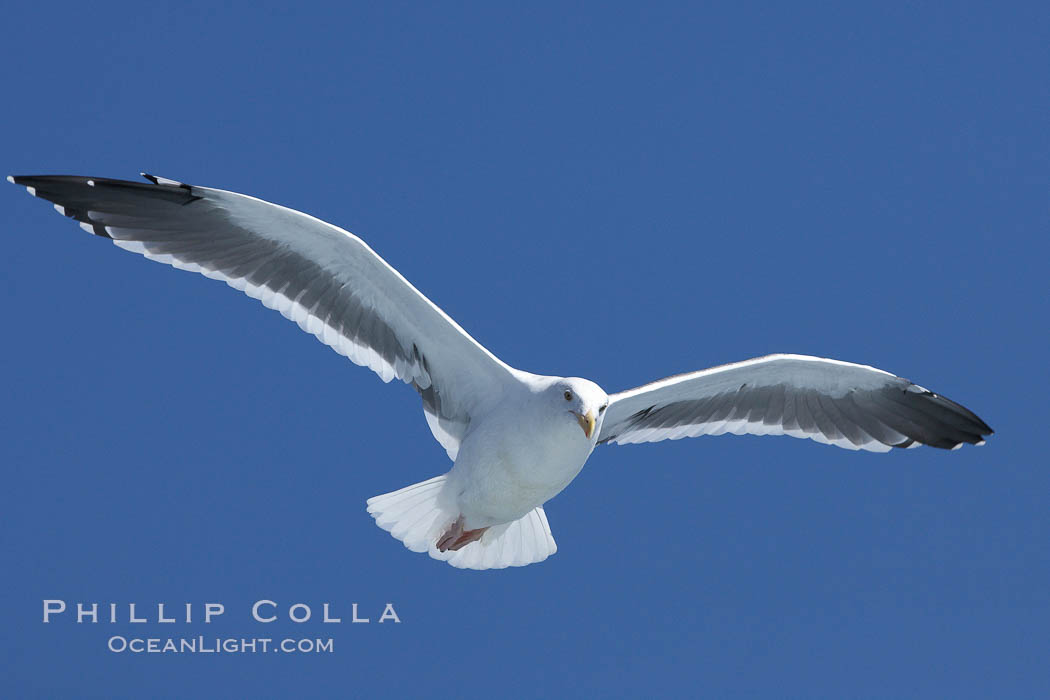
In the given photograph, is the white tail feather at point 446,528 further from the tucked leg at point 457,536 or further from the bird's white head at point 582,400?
the bird's white head at point 582,400

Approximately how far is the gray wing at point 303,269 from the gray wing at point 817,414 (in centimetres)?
103

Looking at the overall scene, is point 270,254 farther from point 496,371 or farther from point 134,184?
point 496,371

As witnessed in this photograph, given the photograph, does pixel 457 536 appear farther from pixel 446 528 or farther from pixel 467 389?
pixel 467 389

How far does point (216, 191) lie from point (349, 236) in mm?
698

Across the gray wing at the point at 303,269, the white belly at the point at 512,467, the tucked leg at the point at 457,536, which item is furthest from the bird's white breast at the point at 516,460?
the gray wing at the point at 303,269

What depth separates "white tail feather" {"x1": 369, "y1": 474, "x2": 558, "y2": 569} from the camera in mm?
6934

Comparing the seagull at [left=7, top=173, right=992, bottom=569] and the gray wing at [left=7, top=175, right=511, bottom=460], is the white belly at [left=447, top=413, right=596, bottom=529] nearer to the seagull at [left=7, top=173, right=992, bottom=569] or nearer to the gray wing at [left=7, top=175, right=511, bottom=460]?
the seagull at [left=7, top=173, right=992, bottom=569]

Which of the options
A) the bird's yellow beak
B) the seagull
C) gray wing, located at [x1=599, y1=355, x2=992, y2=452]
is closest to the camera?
the bird's yellow beak

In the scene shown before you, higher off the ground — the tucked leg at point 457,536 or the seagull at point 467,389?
the seagull at point 467,389

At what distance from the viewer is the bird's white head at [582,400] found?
5.91m

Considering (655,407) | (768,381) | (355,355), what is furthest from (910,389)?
(355,355)

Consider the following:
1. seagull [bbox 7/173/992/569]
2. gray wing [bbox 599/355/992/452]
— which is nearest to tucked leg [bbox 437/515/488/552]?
seagull [bbox 7/173/992/569]

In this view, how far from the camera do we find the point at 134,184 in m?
6.45

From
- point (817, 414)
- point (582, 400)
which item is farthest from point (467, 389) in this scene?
point (817, 414)
